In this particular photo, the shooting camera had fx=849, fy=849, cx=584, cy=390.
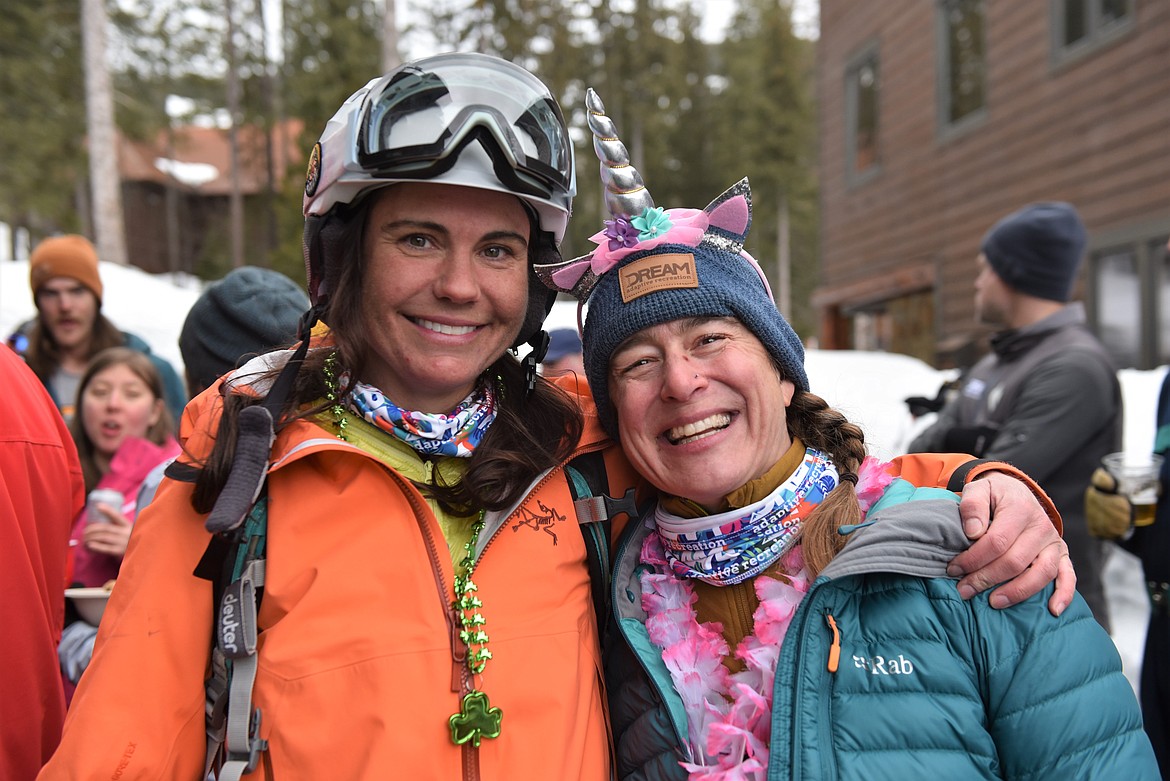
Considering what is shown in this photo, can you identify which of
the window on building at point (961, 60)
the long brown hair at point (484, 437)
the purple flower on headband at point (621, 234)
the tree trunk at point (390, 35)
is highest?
the tree trunk at point (390, 35)

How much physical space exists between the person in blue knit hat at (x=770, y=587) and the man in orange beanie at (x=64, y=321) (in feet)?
12.5

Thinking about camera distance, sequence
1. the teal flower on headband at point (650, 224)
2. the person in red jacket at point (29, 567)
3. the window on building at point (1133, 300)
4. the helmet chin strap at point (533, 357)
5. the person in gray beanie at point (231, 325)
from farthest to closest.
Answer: the window on building at point (1133, 300) < the person in gray beanie at point (231, 325) < the helmet chin strap at point (533, 357) < the teal flower on headband at point (650, 224) < the person in red jacket at point (29, 567)

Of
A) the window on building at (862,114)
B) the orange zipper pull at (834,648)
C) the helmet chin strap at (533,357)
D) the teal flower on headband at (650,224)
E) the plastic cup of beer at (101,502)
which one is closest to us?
the orange zipper pull at (834,648)

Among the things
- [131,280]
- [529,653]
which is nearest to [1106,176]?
[529,653]

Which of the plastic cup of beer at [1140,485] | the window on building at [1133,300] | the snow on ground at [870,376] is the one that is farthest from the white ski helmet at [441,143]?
the window on building at [1133,300]

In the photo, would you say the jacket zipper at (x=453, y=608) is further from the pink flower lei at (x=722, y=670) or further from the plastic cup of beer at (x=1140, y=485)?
the plastic cup of beer at (x=1140, y=485)

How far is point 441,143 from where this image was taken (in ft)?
6.42

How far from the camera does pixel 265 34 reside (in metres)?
26.6

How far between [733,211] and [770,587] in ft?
3.08

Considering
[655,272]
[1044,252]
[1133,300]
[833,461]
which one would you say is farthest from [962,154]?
[655,272]

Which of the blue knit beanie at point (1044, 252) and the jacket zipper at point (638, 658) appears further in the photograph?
the blue knit beanie at point (1044, 252)

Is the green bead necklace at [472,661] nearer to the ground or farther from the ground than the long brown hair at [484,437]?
nearer to the ground

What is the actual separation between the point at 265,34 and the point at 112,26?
337 inches

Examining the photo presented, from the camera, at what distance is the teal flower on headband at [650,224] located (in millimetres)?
2107
